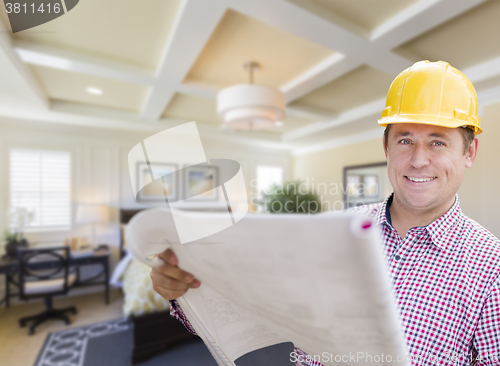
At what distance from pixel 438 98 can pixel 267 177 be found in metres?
4.62

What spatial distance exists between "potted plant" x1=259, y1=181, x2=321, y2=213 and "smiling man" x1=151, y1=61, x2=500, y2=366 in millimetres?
3507

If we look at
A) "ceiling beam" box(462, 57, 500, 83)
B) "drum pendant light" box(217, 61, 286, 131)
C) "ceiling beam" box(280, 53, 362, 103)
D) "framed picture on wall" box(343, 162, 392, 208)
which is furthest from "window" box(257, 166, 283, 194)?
"ceiling beam" box(462, 57, 500, 83)

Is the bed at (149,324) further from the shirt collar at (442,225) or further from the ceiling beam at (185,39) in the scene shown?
the shirt collar at (442,225)

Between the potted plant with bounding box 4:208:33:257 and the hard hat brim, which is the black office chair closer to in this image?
the potted plant with bounding box 4:208:33:257

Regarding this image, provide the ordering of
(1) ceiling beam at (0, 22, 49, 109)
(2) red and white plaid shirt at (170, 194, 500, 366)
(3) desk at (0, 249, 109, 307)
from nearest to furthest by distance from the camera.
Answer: (2) red and white plaid shirt at (170, 194, 500, 366), (1) ceiling beam at (0, 22, 49, 109), (3) desk at (0, 249, 109, 307)

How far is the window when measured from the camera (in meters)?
5.04

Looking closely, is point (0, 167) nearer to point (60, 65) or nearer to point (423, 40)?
point (60, 65)

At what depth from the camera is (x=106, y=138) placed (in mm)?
3725

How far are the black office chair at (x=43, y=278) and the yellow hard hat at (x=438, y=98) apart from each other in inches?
120

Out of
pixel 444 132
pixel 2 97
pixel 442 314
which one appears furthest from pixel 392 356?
pixel 2 97

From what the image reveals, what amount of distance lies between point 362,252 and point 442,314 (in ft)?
1.66

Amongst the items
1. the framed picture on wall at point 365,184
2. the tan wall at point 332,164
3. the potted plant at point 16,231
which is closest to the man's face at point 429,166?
the framed picture on wall at point 365,184

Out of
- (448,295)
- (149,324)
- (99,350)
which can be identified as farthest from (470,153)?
(99,350)

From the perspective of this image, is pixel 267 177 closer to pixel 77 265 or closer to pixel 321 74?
pixel 321 74
